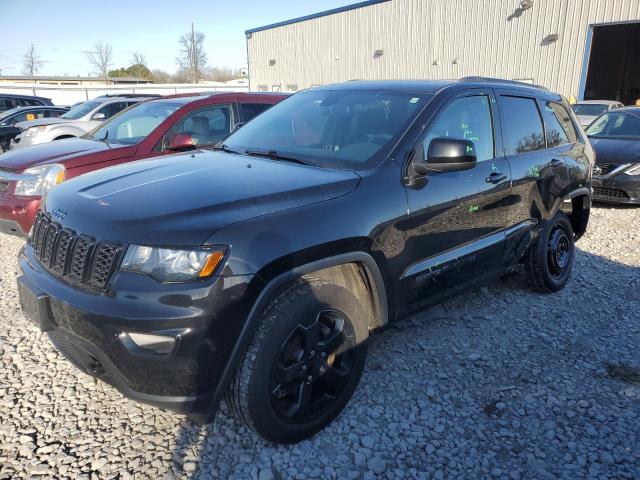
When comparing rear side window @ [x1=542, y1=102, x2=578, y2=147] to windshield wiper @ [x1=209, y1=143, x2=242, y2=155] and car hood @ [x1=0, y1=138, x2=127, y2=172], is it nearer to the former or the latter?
windshield wiper @ [x1=209, y1=143, x2=242, y2=155]

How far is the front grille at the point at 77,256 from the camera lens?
2186 mm

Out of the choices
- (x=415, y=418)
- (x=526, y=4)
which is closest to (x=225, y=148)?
(x=415, y=418)

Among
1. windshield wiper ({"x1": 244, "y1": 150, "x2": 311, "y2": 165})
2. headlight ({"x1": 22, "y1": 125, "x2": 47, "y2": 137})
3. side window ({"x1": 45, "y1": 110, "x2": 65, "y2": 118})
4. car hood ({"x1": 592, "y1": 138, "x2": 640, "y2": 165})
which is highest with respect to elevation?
windshield wiper ({"x1": 244, "y1": 150, "x2": 311, "y2": 165})

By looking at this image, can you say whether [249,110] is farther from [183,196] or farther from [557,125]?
[183,196]

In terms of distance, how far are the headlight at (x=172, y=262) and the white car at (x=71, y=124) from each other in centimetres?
830

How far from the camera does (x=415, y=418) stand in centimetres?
283

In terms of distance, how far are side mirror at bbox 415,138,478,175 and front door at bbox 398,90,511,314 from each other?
0.10 metres

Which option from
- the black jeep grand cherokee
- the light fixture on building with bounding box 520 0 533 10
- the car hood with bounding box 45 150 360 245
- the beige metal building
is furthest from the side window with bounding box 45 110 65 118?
the light fixture on building with bounding box 520 0 533 10

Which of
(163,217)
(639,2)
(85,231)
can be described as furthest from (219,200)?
(639,2)

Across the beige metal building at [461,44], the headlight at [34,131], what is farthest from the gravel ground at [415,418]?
the beige metal building at [461,44]

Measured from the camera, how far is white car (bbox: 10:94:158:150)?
10164mm

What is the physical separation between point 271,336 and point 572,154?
12.0ft

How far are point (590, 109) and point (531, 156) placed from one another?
12.1 m

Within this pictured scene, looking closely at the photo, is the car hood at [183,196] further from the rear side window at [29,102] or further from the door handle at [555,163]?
the rear side window at [29,102]
